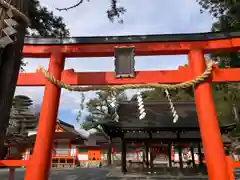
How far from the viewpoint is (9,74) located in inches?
83.4

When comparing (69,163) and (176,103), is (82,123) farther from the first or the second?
(176,103)

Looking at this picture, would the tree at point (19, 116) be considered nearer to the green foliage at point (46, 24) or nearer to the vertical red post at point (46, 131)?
the green foliage at point (46, 24)

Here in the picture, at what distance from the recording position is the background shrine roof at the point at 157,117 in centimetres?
1081

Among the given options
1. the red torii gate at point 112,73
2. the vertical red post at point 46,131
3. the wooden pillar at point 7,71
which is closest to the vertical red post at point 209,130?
the red torii gate at point 112,73

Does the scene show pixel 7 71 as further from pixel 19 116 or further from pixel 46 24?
pixel 19 116

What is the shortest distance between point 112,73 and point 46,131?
5.37 feet

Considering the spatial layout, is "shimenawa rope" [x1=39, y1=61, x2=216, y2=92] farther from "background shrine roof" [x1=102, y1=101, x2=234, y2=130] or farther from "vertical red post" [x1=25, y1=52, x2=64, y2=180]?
"background shrine roof" [x1=102, y1=101, x2=234, y2=130]

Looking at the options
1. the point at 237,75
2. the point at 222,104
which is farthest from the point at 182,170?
the point at 222,104

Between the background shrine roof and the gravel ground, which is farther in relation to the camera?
the gravel ground

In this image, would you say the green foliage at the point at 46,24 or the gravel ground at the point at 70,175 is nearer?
the green foliage at the point at 46,24

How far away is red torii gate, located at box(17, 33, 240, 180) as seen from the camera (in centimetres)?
409

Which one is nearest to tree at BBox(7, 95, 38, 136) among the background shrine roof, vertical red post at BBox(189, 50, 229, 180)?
the background shrine roof

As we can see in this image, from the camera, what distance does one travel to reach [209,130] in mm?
3941

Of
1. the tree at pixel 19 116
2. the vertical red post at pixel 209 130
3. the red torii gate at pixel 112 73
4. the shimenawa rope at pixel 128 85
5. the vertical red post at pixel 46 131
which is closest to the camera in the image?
the vertical red post at pixel 209 130
